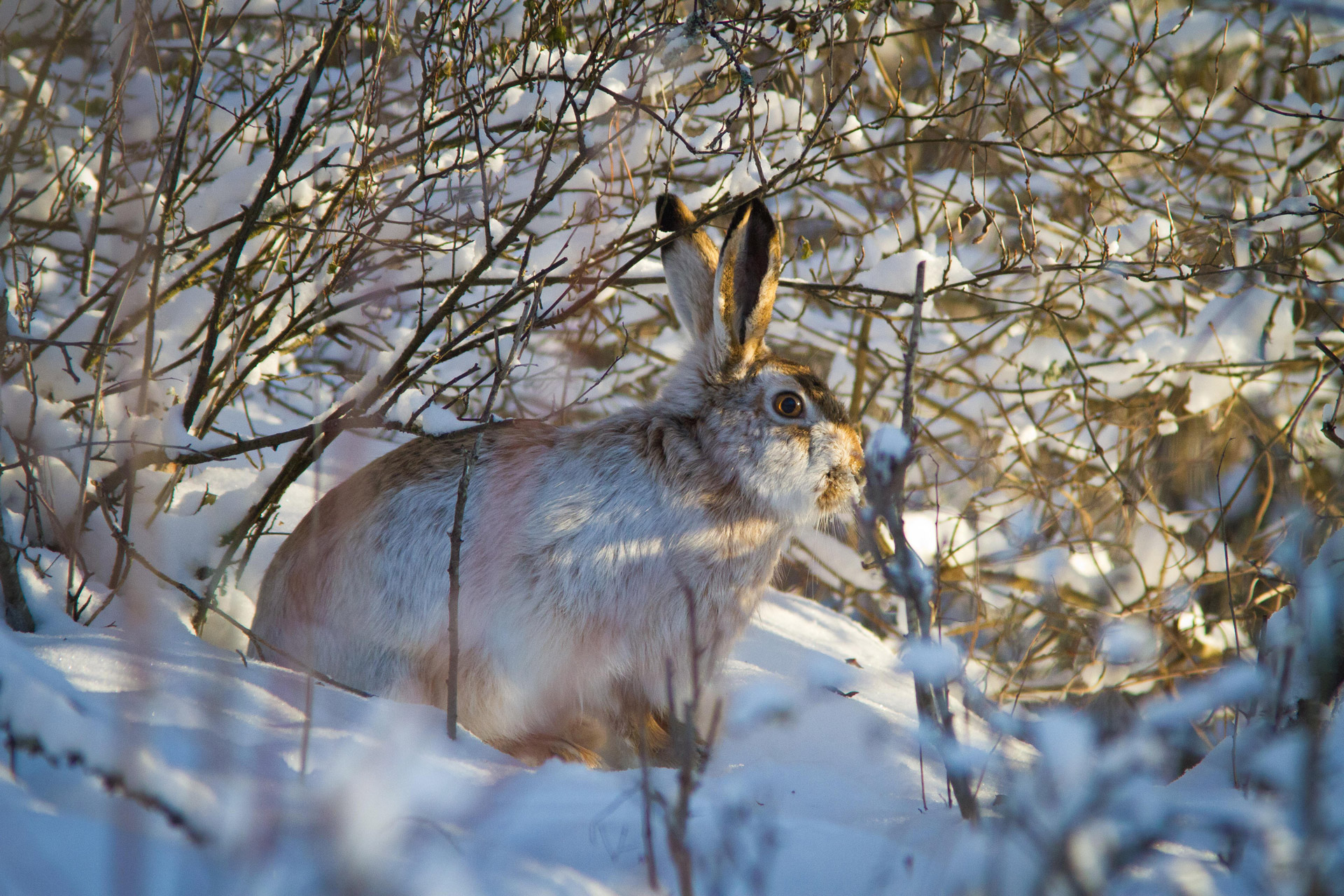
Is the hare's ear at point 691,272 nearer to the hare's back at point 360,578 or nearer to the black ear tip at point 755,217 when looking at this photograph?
the black ear tip at point 755,217

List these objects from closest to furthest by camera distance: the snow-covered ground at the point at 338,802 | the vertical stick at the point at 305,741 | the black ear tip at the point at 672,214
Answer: the snow-covered ground at the point at 338,802
the vertical stick at the point at 305,741
the black ear tip at the point at 672,214

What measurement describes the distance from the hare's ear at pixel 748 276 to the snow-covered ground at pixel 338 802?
1.04 m

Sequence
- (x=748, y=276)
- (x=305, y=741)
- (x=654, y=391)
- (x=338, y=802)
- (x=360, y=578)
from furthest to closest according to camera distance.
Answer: (x=654, y=391)
(x=748, y=276)
(x=360, y=578)
(x=305, y=741)
(x=338, y=802)

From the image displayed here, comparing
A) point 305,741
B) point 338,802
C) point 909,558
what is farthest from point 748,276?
point 338,802

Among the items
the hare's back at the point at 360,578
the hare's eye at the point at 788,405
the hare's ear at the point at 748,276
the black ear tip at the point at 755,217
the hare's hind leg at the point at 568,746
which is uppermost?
the black ear tip at the point at 755,217

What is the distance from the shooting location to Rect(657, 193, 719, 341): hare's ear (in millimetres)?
2580

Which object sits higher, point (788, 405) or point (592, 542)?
point (788, 405)

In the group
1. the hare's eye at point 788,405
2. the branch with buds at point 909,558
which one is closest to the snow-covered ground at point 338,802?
the branch with buds at point 909,558

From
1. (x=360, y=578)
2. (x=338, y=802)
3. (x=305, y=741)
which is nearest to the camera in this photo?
(x=338, y=802)

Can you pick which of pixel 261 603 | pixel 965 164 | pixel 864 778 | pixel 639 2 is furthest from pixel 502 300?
pixel 965 164

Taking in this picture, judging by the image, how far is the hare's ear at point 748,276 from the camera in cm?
250

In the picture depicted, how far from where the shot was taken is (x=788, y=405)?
2.69 meters

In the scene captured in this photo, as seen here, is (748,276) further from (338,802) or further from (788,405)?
(338,802)

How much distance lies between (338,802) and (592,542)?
130 centimetres
